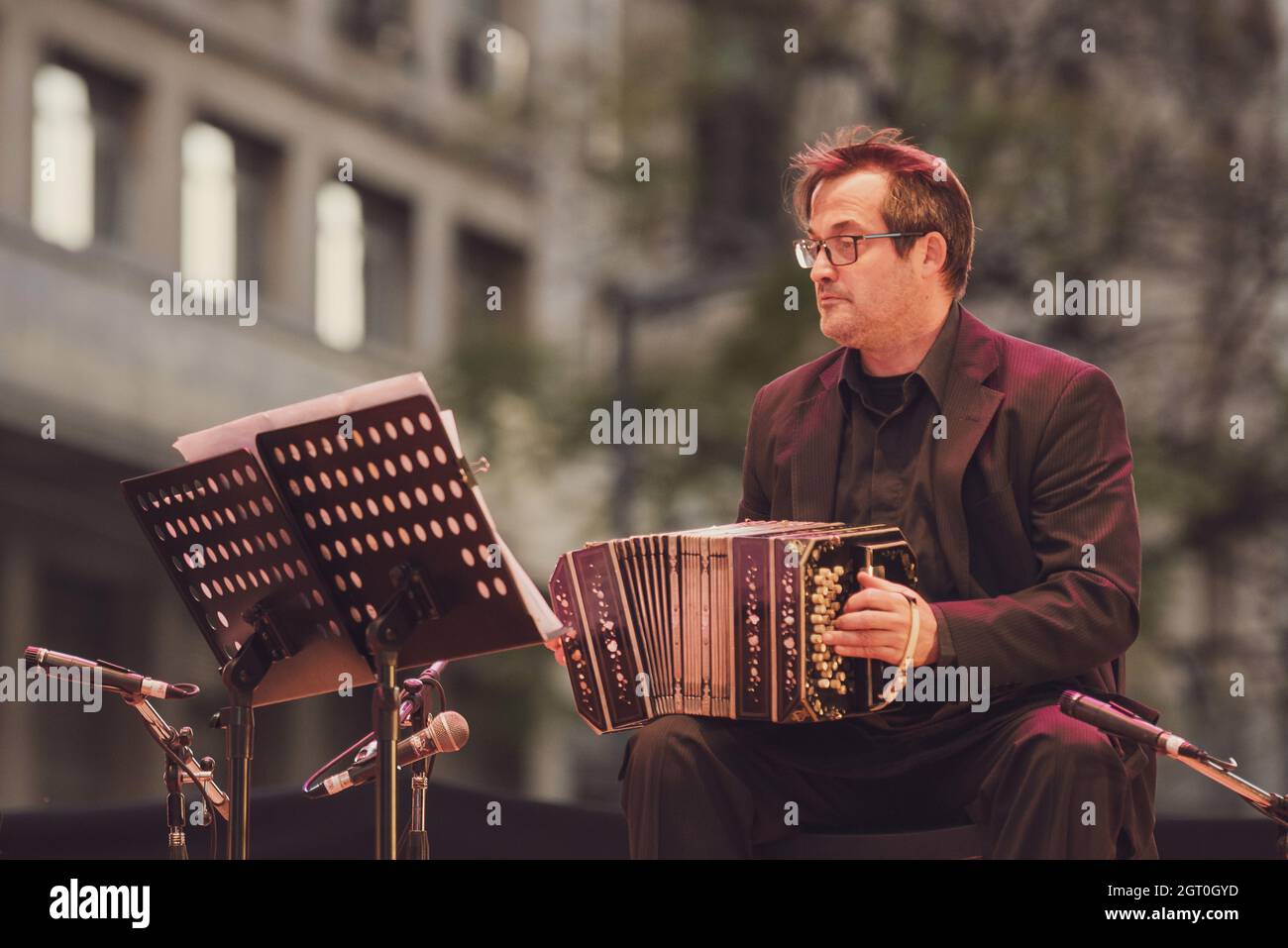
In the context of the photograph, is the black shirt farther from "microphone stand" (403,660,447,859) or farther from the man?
"microphone stand" (403,660,447,859)

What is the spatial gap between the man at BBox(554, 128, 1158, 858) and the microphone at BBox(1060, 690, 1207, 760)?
0.11 m

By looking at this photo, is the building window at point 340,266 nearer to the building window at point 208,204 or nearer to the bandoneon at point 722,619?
the building window at point 208,204

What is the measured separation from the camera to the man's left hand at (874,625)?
15.9ft

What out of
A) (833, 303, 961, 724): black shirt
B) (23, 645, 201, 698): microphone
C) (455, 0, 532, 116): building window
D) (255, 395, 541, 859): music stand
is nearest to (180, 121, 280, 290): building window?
(455, 0, 532, 116): building window

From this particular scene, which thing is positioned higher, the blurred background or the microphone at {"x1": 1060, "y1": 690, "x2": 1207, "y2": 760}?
the blurred background

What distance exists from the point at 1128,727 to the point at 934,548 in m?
0.84

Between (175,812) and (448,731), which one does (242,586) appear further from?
(175,812)

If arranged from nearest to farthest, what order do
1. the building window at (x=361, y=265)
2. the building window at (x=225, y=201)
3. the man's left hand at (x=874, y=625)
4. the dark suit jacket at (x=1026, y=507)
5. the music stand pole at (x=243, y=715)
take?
the man's left hand at (x=874, y=625) < the dark suit jacket at (x=1026, y=507) < the music stand pole at (x=243, y=715) < the building window at (x=225, y=201) < the building window at (x=361, y=265)

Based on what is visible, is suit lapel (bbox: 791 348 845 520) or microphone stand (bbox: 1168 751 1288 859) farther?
suit lapel (bbox: 791 348 845 520)

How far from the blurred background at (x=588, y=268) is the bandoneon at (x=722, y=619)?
1199 centimetres

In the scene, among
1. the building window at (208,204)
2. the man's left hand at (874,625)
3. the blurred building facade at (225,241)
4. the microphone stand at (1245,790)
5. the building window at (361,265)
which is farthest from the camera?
the building window at (361,265)

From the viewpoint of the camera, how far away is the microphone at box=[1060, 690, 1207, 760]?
15.4ft

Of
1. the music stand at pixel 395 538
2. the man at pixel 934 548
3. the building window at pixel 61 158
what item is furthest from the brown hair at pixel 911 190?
the building window at pixel 61 158
